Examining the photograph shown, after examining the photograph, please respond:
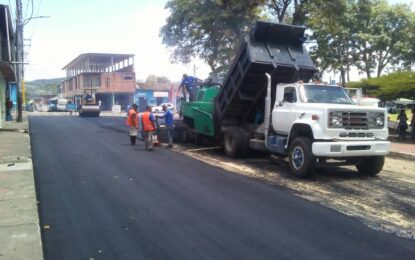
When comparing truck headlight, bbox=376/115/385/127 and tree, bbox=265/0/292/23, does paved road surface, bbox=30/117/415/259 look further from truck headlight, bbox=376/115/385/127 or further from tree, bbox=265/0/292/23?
tree, bbox=265/0/292/23

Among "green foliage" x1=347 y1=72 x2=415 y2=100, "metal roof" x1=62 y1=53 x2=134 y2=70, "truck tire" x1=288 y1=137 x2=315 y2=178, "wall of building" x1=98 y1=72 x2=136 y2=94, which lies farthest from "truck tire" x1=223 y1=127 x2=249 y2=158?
"metal roof" x1=62 y1=53 x2=134 y2=70

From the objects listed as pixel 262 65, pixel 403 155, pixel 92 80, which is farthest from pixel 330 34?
pixel 92 80

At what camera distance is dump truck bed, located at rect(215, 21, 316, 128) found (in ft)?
42.2

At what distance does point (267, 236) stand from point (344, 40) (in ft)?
111

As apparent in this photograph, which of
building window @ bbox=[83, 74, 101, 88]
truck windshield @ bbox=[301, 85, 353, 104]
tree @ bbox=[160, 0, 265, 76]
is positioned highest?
tree @ bbox=[160, 0, 265, 76]

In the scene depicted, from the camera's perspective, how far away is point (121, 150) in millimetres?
15336

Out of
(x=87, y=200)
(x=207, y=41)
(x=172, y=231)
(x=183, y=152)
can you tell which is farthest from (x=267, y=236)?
(x=207, y=41)

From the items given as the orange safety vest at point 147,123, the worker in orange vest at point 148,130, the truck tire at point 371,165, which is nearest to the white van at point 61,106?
the orange safety vest at point 147,123

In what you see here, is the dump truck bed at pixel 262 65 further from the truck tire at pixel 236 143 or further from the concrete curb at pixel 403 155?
the concrete curb at pixel 403 155

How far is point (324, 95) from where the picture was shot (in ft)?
37.6

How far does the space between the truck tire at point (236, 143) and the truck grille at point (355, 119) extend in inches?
150

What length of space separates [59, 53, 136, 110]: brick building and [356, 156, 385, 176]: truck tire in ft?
196

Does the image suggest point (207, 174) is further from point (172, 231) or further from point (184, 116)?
point (184, 116)

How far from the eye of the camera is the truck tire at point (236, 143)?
44.7ft
